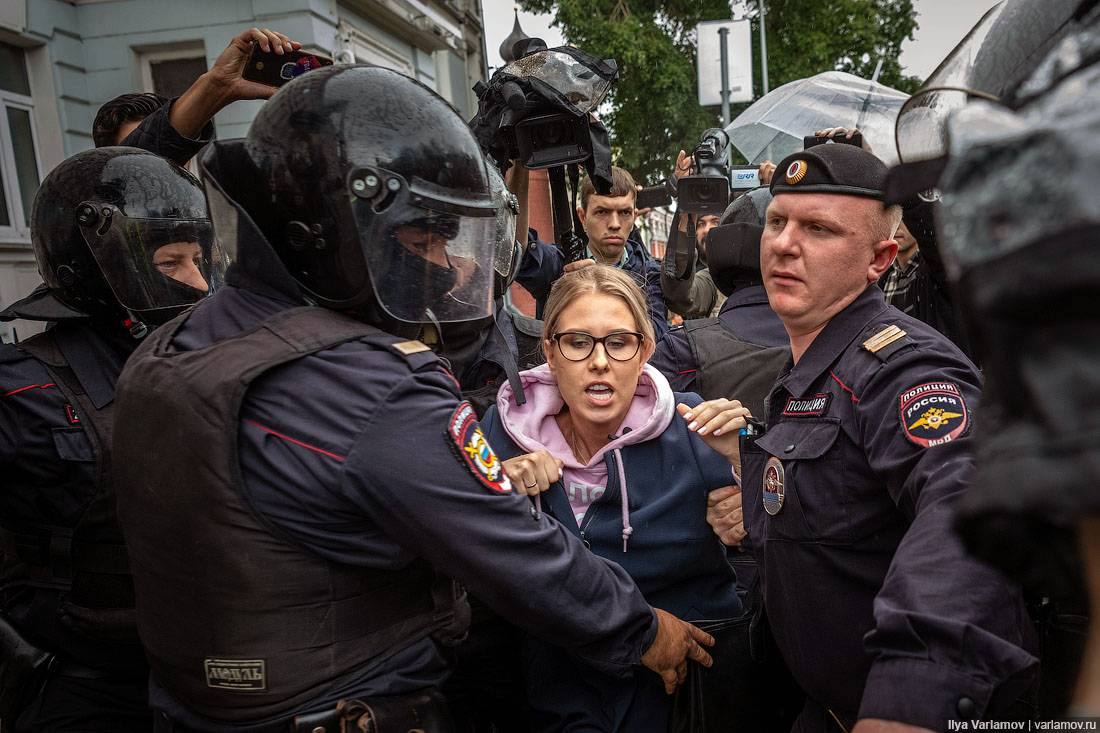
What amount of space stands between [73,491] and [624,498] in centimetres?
152

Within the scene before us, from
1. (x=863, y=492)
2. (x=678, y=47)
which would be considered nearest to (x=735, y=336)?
(x=863, y=492)

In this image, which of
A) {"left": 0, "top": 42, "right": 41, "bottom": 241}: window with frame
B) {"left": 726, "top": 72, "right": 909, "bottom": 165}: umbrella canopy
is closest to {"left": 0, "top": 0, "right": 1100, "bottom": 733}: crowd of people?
{"left": 726, "top": 72, "right": 909, "bottom": 165}: umbrella canopy

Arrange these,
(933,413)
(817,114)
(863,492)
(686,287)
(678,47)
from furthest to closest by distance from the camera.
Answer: (678,47), (817,114), (686,287), (863,492), (933,413)

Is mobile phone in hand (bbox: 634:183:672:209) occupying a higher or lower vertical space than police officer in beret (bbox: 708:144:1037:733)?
higher

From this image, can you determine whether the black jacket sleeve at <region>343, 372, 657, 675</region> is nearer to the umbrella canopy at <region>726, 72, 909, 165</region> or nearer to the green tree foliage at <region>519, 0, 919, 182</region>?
the umbrella canopy at <region>726, 72, 909, 165</region>

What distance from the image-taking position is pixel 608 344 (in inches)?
94.6

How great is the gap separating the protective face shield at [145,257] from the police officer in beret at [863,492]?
66.6 inches

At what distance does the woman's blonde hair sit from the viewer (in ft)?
8.09

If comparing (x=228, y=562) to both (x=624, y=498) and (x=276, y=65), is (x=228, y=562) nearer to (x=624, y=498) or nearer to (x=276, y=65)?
(x=624, y=498)

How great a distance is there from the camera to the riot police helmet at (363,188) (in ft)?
5.22

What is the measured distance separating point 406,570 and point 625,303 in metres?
1.21

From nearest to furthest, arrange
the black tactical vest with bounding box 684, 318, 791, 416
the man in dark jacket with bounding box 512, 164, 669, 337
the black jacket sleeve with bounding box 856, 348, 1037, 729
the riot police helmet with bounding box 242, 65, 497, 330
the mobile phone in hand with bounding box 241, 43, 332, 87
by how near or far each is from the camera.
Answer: the black jacket sleeve with bounding box 856, 348, 1037, 729
the riot police helmet with bounding box 242, 65, 497, 330
the mobile phone in hand with bounding box 241, 43, 332, 87
the black tactical vest with bounding box 684, 318, 791, 416
the man in dark jacket with bounding box 512, 164, 669, 337

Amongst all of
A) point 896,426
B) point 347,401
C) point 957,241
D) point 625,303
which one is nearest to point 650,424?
point 625,303

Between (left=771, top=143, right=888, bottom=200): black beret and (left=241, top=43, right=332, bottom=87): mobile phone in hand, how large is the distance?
1.63 meters
